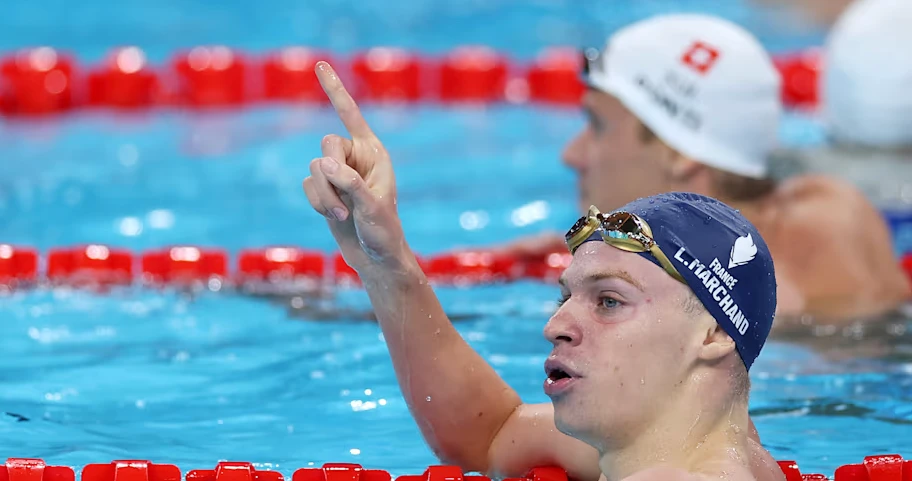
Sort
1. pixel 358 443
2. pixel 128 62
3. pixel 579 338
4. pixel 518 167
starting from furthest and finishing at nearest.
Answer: pixel 128 62 < pixel 518 167 < pixel 358 443 < pixel 579 338

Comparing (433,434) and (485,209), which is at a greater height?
(485,209)

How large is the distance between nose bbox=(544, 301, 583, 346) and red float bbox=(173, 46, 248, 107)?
16.4 feet

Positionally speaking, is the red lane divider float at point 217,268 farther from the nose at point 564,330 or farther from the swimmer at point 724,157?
the nose at point 564,330

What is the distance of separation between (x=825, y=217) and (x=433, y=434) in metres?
1.67

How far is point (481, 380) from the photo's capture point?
2.58 m

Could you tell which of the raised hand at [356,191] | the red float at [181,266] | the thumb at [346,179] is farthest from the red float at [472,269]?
the thumb at [346,179]

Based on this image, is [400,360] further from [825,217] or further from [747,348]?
[825,217]

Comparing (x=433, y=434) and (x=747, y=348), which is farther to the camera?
(x=433, y=434)

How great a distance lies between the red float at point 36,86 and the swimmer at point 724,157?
12.1 ft

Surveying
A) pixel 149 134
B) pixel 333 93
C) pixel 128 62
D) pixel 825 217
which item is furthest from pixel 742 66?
pixel 128 62

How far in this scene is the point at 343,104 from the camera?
233cm

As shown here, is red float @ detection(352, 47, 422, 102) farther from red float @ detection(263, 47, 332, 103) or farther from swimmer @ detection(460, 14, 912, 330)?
swimmer @ detection(460, 14, 912, 330)

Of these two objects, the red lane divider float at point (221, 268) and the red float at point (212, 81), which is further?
the red float at point (212, 81)

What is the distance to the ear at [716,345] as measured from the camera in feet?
6.91
